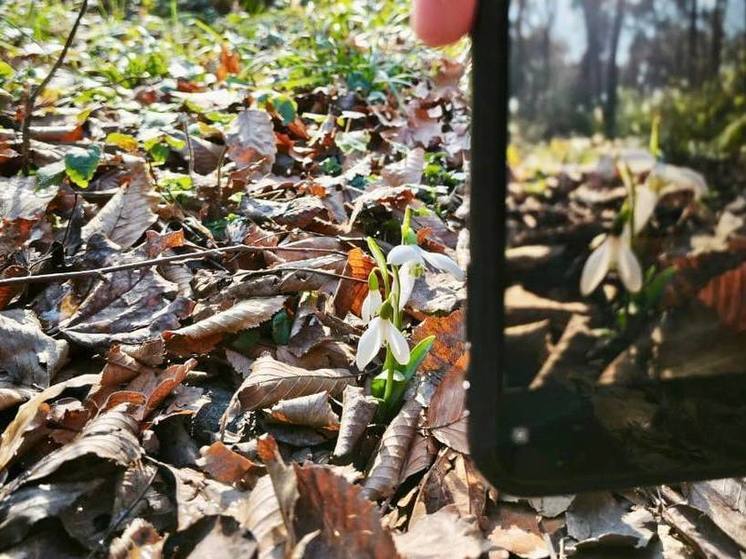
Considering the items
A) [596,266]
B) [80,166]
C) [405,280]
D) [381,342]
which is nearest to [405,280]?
[405,280]

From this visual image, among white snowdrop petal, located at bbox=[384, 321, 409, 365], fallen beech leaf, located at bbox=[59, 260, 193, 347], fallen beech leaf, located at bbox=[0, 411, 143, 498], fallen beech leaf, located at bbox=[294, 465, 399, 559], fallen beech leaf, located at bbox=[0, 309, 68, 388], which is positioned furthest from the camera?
fallen beech leaf, located at bbox=[59, 260, 193, 347]

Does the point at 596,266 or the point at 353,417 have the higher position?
the point at 596,266

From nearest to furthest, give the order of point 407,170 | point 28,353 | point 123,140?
point 28,353 → point 123,140 → point 407,170

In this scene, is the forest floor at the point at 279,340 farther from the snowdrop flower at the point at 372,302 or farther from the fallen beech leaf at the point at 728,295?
the snowdrop flower at the point at 372,302

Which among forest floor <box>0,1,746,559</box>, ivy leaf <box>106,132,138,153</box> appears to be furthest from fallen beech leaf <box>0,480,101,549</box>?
ivy leaf <box>106,132,138,153</box>

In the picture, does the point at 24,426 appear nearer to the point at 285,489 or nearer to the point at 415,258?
the point at 285,489

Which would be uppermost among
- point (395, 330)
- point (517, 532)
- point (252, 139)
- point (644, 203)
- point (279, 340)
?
point (644, 203)

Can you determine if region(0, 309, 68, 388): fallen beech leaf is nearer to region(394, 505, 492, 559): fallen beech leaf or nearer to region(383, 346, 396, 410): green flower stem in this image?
region(383, 346, 396, 410): green flower stem
